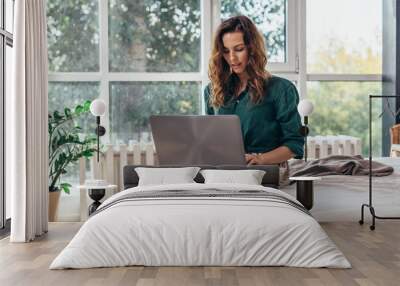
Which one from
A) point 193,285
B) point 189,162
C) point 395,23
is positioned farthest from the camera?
point 395,23

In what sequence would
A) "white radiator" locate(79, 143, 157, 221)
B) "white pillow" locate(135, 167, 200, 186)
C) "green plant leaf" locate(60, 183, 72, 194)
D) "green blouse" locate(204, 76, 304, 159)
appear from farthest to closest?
"white radiator" locate(79, 143, 157, 221) → "green plant leaf" locate(60, 183, 72, 194) → "green blouse" locate(204, 76, 304, 159) → "white pillow" locate(135, 167, 200, 186)

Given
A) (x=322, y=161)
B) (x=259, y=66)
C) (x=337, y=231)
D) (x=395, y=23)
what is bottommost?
(x=337, y=231)

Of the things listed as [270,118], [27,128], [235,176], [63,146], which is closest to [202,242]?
[235,176]

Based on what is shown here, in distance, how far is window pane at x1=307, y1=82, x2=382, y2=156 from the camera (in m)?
8.23

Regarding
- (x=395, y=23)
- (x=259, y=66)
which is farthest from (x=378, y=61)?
(x=259, y=66)

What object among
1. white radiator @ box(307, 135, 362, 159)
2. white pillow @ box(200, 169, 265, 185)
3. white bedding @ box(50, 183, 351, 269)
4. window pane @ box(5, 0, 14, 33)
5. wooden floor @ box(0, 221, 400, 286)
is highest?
window pane @ box(5, 0, 14, 33)

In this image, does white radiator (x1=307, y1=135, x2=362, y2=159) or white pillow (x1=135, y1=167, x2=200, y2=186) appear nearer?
white pillow (x1=135, y1=167, x2=200, y2=186)

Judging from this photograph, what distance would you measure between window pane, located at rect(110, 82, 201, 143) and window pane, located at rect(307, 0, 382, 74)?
1.44m

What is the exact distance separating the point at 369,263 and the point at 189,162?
244 centimetres

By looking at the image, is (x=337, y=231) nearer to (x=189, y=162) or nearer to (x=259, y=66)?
(x=189, y=162)

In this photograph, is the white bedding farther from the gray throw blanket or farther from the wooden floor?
the gray throw blanket

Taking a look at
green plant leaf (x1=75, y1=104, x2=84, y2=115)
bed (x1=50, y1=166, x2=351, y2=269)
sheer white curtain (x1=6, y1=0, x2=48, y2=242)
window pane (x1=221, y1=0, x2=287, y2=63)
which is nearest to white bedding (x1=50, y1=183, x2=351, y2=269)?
bed (x1=50, y1=166, x2=351, y2=269)

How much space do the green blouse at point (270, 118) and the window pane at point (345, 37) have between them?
1.03 metres

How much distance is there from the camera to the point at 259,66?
7.32m
